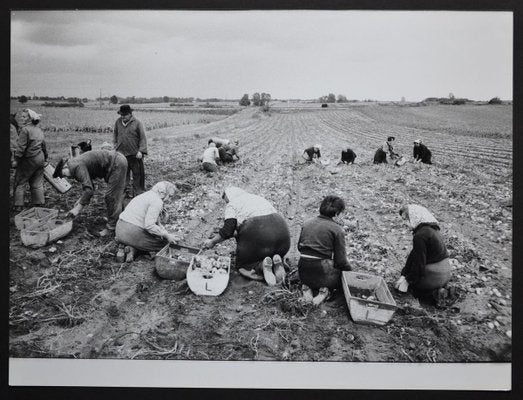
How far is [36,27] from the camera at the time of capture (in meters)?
3.95

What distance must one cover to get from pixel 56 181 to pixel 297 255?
118 inches

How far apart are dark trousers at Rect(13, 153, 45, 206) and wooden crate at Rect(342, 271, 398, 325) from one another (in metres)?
3.57

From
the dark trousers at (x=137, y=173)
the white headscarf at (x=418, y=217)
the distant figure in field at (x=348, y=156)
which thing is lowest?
the white headscarf at (x=418, y=217)

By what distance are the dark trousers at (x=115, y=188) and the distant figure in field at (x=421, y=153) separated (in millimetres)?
3483

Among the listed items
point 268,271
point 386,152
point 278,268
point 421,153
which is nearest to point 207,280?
point 268,271

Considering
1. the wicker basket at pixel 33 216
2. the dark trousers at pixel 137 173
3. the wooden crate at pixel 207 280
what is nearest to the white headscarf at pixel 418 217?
the wooden crate at pixel 207 280

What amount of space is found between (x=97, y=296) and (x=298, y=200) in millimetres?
2456

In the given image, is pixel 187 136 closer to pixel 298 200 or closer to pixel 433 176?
pixel 298 200

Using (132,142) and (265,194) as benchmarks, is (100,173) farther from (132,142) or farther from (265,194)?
(265,194)

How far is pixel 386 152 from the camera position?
4352 mm

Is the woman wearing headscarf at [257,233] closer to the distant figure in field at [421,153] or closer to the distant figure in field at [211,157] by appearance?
the distant figure in field at [211,157]

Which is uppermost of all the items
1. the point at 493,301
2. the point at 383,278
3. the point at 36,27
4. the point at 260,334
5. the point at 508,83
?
the point at 36,27

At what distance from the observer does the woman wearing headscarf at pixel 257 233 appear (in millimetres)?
3408
